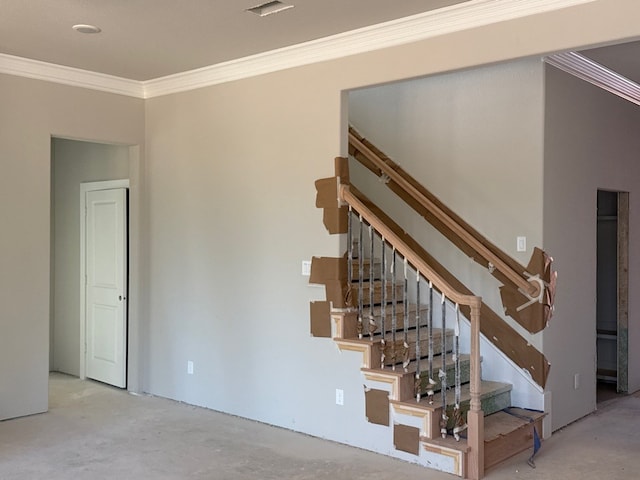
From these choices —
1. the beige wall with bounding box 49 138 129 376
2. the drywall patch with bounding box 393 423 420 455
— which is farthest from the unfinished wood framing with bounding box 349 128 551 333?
the beige wall with bounding box 49 138 129 376

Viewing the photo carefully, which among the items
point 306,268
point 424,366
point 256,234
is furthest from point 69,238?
point 424,366

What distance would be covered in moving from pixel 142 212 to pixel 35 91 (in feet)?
4.25

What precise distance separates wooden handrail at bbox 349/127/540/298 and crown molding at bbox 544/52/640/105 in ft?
4.30

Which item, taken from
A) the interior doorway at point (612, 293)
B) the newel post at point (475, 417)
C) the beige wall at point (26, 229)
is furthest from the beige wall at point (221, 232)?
the interior doorway at point (612, 293)

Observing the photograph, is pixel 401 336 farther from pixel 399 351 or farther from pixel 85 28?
pixel 85 28

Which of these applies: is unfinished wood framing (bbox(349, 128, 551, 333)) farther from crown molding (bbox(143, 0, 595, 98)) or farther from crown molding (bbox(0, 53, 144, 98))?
crown molding (bbox(0, 53, 144, 98))

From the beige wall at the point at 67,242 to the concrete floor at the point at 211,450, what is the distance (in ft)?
4.57

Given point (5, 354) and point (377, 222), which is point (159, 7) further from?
point (5, 354)

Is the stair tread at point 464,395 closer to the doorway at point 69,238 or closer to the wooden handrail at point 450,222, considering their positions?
the wooden handrail at point 450,222

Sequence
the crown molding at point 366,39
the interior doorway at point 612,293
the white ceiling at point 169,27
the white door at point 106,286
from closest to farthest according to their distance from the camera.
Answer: the crown molding at point 366,39 → the white ceiling at point 169,27 → the white door at point 106,286 → the interior doorway at point 612,293

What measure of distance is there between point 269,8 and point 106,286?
3.43m

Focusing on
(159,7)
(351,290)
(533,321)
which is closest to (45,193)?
(159,7)

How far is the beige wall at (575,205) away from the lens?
4.77 metres

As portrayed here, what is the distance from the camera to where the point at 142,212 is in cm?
570
